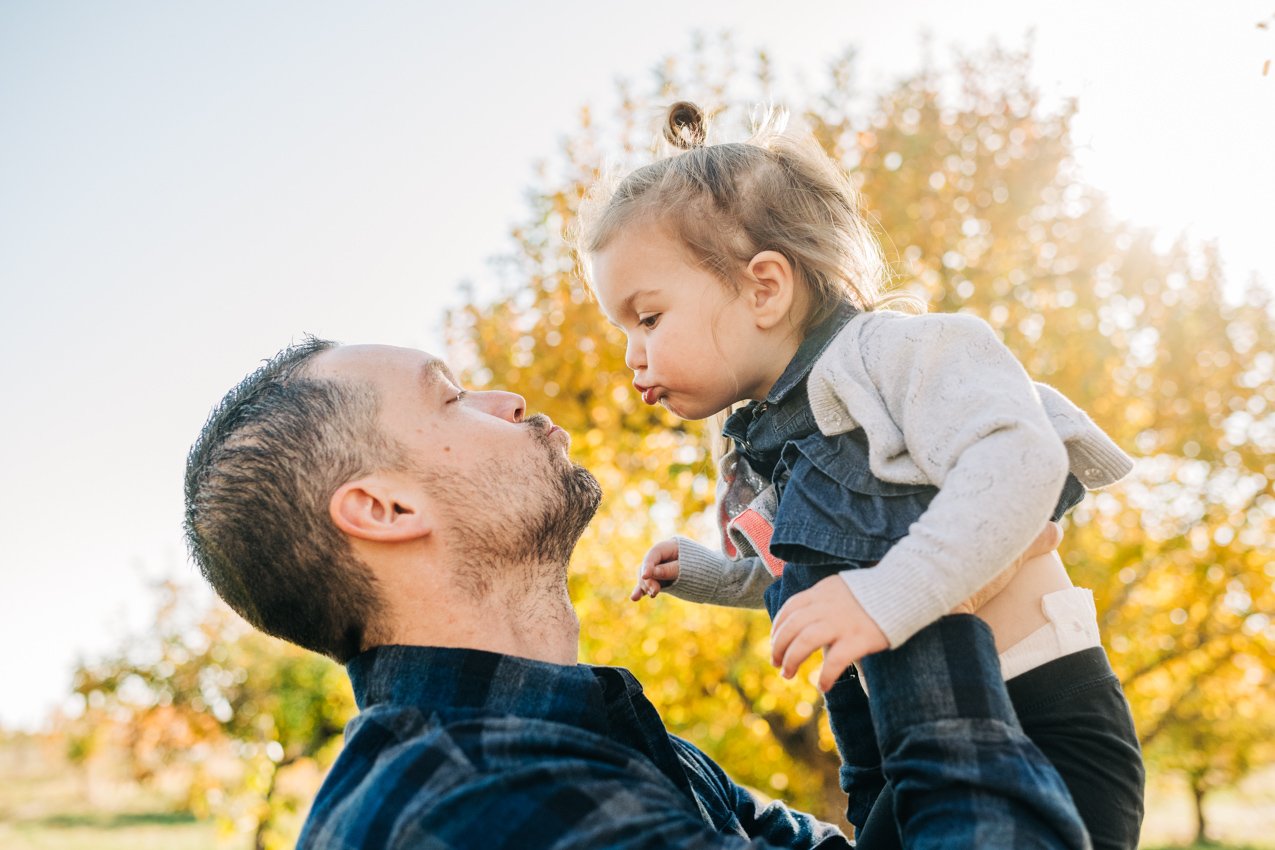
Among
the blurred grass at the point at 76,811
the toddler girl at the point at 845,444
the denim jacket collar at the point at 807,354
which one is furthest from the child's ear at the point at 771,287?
the blurred grass at the point at 76,811

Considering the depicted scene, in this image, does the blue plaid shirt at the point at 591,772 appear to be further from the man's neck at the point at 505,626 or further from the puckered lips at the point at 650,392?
the puckered lips at the point at 650,392

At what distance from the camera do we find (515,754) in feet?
5.16

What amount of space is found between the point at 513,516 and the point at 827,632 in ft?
2.80

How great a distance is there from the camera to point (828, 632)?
1.46 m

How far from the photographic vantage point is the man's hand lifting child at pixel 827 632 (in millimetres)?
1442

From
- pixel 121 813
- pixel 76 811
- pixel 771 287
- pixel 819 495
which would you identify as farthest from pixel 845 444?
pixel 76 811

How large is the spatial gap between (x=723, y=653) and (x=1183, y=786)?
49.2 ft

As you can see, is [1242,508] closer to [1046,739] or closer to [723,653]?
[723,653]

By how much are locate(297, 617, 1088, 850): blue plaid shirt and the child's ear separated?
88 centimetres

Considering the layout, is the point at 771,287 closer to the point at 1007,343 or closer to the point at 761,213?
the point at 761,213

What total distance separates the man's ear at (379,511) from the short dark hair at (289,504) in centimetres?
3

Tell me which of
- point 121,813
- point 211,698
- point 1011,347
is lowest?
point 121,813

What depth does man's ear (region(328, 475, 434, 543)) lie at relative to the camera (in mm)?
2025

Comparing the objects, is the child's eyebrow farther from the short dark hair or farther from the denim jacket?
the short dark hair
